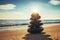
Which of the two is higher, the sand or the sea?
the sea

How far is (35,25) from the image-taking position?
298 cm

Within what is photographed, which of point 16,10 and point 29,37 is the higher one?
point 16,10

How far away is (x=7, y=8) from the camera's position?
10.2 ft

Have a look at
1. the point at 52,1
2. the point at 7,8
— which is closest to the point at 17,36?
the point at 7,8

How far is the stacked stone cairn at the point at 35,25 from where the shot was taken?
298 centimetres

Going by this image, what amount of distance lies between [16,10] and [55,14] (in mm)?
502

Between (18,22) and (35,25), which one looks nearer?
(35,25)

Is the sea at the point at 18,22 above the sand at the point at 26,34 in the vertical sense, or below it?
above

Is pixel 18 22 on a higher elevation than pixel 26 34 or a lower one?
higher

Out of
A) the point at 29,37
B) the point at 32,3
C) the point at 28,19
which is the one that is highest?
the point at 32,3

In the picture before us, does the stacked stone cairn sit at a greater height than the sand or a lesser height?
greater

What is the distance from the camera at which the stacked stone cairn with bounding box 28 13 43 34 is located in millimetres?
2980

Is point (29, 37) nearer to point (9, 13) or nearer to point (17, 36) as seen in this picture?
point (17, 36)

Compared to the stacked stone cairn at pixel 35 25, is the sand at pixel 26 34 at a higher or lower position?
lower
